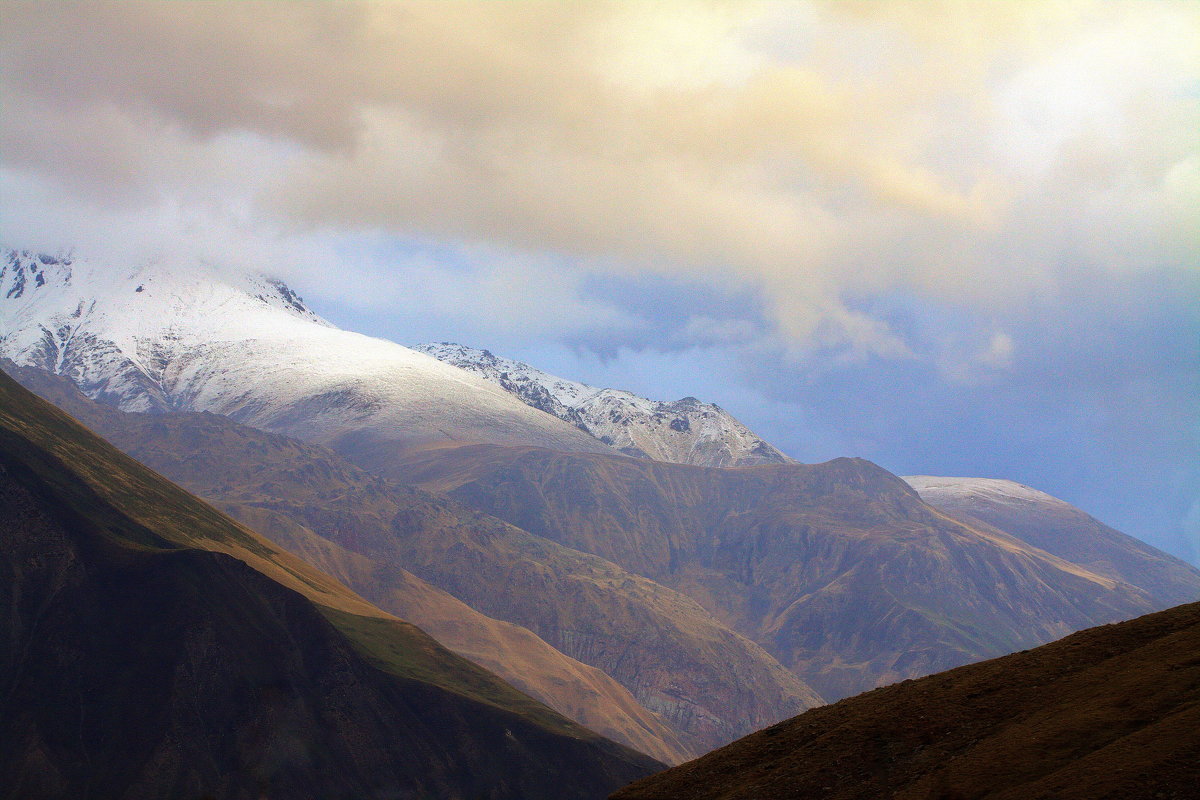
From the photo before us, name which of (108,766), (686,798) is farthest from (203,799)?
(686,798)

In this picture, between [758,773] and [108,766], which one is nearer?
[758,773]

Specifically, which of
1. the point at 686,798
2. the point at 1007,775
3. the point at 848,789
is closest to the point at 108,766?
the point at 686,798

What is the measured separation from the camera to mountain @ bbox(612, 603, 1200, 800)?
5859 cm

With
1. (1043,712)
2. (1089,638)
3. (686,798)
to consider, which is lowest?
(686,798)

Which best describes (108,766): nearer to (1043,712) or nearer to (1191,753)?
(1043,712)

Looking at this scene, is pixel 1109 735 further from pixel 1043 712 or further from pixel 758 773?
pixel 758 773

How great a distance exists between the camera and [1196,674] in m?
66.1

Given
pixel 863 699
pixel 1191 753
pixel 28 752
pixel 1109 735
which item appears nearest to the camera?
pixel 1191 753

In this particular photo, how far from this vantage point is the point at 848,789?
7206cm

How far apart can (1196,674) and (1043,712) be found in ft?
30.9

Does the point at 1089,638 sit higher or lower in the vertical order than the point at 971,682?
higher

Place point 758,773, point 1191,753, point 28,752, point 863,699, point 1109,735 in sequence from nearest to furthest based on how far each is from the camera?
point 1191,753, point 1109,735, point 758,773, point 863,699, point 28,752

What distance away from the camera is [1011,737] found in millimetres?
68188

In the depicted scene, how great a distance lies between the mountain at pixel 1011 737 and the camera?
2307 inches
